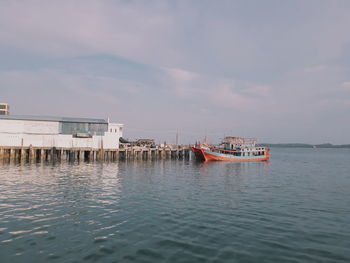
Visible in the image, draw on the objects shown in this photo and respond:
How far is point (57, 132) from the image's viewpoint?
54312 millimetres

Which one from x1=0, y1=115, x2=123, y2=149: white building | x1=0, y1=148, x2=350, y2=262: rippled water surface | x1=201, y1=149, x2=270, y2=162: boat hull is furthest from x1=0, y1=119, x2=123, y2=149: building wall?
x1=0, y1=148, x2=350, y2=262: rippled water surface

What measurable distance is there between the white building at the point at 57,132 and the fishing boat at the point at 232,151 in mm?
24649

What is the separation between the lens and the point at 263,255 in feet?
35.0

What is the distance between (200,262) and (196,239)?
2395 millimetres

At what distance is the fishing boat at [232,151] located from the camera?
67.7 meters

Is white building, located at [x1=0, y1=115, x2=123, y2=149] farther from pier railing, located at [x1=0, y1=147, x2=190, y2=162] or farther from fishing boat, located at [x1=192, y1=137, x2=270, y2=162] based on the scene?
fishing boat, located at [x1=192, y1=137, x2=270, y2=162]

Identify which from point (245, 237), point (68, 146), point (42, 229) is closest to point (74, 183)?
point (42, 229)

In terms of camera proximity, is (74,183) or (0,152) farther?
(0,152)

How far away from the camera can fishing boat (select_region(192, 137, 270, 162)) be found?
67688 millimetres

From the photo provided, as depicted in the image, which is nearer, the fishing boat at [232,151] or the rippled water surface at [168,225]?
the rippled water surface at [168,225]

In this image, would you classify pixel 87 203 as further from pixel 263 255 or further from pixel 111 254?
pixel 263 255

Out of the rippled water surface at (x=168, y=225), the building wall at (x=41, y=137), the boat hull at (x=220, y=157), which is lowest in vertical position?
the rippled water surface at (x=168, y=225)

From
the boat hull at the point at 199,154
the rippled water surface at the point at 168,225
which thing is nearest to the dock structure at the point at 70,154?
the boat hull at the point at 199,154

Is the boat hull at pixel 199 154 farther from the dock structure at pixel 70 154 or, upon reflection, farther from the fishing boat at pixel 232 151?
the dock structure at pixel 70 154
